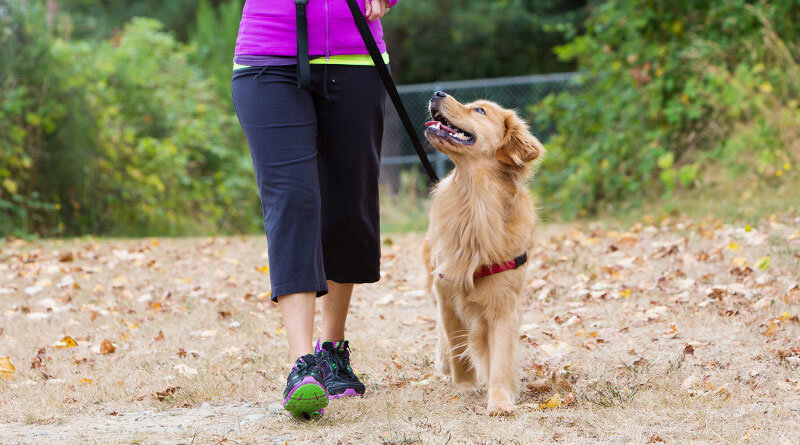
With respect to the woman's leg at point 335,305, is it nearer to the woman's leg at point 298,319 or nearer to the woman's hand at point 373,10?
the woman's leg at point 298,319

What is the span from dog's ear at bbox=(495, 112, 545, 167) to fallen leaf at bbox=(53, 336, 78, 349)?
Answer: 2.44 m

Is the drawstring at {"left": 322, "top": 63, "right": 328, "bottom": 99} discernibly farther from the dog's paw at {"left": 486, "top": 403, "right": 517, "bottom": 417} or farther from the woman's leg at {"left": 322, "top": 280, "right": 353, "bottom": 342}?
the dog's paw at {"left": 486, "top": 403, "right": 517, "bottom": 417}

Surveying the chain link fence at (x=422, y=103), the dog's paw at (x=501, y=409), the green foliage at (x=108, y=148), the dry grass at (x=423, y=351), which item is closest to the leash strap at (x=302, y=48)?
the dry grass at (x=423, y=351)

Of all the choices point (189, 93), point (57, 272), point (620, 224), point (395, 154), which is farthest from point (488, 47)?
point (57, 272)

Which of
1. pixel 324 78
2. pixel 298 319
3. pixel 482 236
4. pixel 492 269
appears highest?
pixel 324 78

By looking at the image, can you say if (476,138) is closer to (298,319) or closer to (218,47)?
(298,319)

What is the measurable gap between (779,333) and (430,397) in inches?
64.9

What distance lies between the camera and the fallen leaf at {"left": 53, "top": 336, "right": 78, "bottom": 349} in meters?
4.30

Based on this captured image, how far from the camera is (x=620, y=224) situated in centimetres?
775

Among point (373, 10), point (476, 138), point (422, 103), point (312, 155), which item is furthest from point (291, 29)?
point (422, 103)

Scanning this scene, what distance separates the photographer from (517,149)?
3.37m

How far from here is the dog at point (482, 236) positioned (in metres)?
3.22

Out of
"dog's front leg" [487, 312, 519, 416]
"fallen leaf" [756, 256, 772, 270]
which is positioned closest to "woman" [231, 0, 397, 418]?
"dog's front leg" [487, 312, 519, 416]

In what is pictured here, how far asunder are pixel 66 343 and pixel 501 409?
2.44 m
